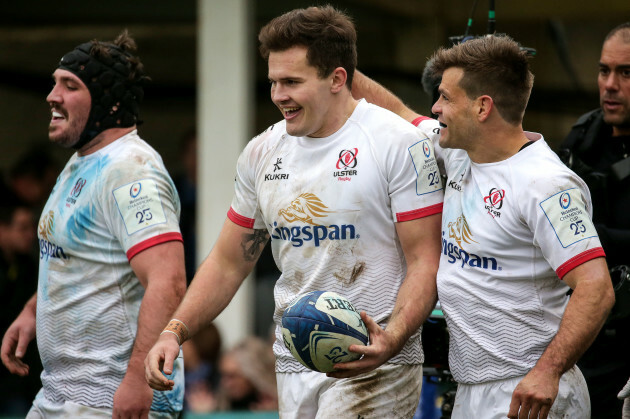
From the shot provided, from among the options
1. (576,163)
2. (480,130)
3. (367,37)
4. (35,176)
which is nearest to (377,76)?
(367,37)

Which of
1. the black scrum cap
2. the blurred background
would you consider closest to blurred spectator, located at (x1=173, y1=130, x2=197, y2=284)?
the blurred background

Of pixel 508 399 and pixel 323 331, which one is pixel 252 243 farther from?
pixel 508 399

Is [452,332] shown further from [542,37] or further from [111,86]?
[542,37]

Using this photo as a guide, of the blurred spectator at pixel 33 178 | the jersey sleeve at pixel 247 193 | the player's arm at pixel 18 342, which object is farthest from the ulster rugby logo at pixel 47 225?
the blurred spectator at pixel 33 178

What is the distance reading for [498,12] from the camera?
45.8 ft

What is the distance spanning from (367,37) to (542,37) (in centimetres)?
252

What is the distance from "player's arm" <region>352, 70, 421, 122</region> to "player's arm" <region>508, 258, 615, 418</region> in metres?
1.44

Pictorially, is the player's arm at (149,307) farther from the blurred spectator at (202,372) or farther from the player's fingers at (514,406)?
the blurred spectator at (202,372)

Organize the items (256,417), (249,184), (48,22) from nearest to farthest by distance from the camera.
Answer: (249,184)
(256,417)
(48,22)

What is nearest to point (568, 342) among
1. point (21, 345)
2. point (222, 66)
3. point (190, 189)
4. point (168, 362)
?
point (168, 362)

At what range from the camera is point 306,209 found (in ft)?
15.0

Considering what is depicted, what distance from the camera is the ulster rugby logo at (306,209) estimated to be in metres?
4.53

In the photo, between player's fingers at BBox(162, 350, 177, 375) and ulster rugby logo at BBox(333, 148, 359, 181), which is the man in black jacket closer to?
ulster rugby logo at BBox(333, 148, 359, 181)

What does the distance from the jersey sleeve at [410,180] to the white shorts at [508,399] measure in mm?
771
